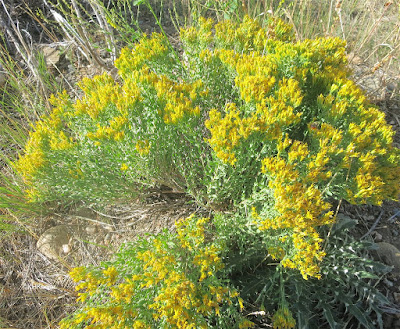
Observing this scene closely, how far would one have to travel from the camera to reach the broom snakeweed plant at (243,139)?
173 cm

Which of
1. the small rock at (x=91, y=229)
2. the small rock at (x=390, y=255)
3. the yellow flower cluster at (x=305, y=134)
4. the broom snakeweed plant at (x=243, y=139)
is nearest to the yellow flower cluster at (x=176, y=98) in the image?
the broom snakeweed plant at (x=243, y=139)

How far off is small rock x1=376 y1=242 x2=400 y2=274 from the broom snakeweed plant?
590 mm

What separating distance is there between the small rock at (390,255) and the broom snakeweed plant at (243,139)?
59 centimetres

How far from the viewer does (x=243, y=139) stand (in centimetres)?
177

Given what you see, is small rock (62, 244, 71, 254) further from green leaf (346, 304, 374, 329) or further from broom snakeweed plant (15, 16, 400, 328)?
green leaf (346, 304, 374, 329)

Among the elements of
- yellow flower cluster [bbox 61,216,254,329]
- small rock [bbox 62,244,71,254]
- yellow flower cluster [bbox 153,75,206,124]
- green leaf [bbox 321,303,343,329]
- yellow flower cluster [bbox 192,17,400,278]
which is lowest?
small rock [bbox 62,244,71,254]

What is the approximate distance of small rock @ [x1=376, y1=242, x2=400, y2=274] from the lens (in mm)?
2293

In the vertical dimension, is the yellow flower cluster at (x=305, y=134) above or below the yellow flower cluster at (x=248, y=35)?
below

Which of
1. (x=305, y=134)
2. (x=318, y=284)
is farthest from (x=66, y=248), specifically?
(x=305, y=134)

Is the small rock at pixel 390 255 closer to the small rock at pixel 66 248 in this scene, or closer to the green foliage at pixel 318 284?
the green foliage at pixel 318 284

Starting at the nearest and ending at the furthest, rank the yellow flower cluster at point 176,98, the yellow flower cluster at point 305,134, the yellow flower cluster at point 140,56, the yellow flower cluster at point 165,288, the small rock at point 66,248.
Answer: the yellow flower cluster at point 165,288, the yellow flower cluster at point 305,134, the yellow flower cluster at point 176,98, the yellow flower cluster at point 140,56, the small rock at point 66,248

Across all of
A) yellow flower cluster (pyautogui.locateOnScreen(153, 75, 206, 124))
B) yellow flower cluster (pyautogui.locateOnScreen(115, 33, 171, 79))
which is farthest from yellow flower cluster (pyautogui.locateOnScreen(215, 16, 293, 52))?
yellow flower cluster (pyautogui.locateOnScreen(153, 75, 206, 124))

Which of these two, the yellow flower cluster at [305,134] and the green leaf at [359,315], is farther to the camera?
the green leaf at [359,315]

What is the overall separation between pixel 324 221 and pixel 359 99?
38.2 inches
